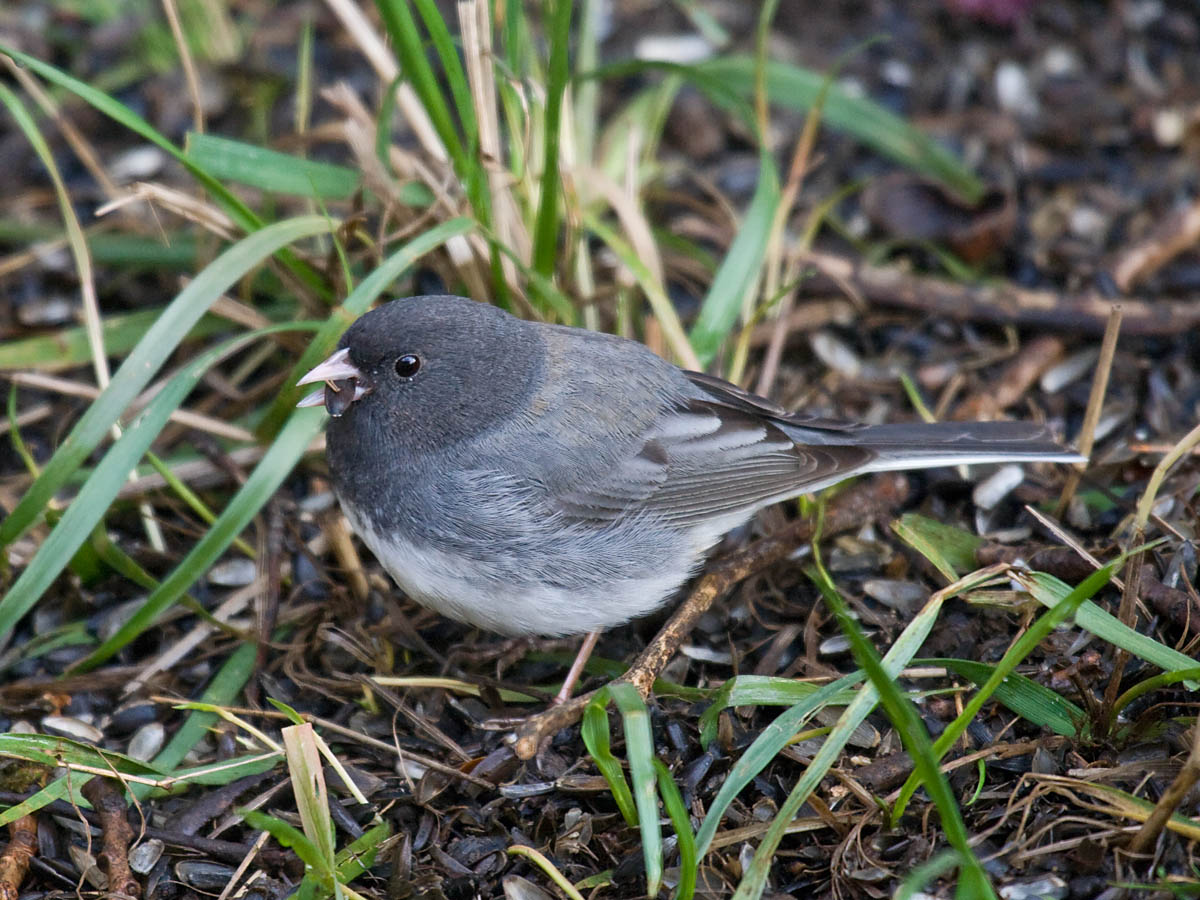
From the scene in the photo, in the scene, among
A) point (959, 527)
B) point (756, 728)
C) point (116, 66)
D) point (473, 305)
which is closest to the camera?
point (756, 728)

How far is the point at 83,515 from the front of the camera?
2.68 meters

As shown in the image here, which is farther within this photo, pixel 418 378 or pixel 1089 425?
pixel 1089 425

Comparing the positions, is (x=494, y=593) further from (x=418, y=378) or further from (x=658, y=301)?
(x=658, y=301)

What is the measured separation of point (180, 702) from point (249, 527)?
0.70 meters

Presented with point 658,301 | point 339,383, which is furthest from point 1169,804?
point 339,383

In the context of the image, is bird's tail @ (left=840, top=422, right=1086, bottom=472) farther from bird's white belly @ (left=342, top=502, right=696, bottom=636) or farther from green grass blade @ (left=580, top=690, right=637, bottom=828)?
green grass blade @ (left=580, top=690, right=637, bottom=828)

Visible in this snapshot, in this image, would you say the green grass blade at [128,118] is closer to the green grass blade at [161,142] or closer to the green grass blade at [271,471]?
the green grass blade at [161,142]

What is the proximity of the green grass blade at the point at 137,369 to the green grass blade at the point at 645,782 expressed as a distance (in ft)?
4.78

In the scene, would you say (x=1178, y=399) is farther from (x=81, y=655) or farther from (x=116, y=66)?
(x=116, y=66)

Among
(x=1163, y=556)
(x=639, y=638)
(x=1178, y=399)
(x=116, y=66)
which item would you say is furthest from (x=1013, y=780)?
(x=116, y=66)

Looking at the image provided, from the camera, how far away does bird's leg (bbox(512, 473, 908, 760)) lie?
8.43 ft

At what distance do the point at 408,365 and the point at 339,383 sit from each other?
0.18 meters

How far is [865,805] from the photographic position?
2.40m

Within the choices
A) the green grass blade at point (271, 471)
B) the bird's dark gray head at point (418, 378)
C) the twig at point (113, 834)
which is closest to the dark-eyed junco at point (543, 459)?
the bird's dark gray head at point (418, 378)
